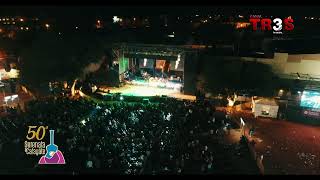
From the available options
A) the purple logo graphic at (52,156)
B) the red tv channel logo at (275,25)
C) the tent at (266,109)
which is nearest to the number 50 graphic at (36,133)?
the purple logo graphic at (52,156)

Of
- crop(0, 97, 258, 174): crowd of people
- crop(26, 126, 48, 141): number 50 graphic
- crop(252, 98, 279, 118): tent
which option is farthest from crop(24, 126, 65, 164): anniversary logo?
crop(252, 98, 279, 118): tent

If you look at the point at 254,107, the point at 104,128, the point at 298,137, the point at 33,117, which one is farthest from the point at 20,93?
the point at 298,137

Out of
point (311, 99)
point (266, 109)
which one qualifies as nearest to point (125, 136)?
point (266, 109)

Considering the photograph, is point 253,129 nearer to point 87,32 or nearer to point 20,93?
point 20,93

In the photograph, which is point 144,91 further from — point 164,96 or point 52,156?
point 52,156

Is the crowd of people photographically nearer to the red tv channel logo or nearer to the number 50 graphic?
the number 50 graphic

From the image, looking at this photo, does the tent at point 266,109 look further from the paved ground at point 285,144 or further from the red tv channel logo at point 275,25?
the red tv channel logo at point 275,25
